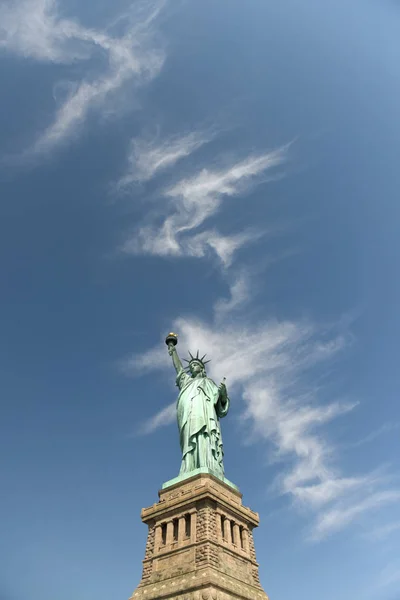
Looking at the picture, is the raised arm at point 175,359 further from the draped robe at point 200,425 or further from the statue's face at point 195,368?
the draped robe at point 200,425

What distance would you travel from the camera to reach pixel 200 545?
911 inches

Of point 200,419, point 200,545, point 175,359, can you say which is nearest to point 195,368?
point 175,359

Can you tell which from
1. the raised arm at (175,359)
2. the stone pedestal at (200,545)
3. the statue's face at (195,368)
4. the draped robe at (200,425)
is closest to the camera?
the stone pedestal at (200,545)

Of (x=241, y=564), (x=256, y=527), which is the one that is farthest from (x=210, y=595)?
(x=256, y=527)

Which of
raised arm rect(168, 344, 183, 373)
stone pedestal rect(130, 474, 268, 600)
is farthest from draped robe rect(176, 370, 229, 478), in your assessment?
raised arm rect(168, 344, 183, 373)

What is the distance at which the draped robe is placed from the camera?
2868 centimetres

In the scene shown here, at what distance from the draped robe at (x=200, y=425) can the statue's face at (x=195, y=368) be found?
181 cm

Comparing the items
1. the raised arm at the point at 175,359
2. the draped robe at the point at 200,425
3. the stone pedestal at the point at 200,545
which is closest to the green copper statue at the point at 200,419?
the draped robe at the point at 200,425

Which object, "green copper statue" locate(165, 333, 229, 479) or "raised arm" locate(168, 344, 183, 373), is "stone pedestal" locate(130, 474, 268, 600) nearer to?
"green copper statue" locate(165, 333, 229, 479)

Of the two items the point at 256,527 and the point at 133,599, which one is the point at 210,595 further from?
the point at 256,527

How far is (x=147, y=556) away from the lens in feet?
83.5

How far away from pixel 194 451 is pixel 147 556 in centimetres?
643

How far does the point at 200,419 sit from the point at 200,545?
8236mm

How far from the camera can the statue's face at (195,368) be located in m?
35.6
